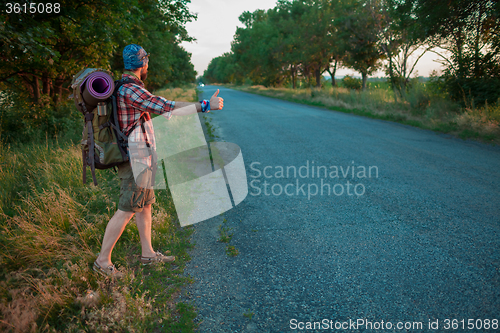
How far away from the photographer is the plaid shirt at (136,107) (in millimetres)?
2588

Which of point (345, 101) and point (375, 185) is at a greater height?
point (345, 101)

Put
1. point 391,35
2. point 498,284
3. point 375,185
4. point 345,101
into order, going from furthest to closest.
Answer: point 345,101
point 391,35
point 375,185
point 498,284

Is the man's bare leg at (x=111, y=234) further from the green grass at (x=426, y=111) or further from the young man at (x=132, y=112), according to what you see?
the green grass at (x=426, y=111)

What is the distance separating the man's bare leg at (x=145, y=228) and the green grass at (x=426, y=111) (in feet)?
29.4

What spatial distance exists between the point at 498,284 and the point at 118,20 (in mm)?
8595

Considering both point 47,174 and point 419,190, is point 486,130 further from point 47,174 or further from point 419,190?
point 47,174

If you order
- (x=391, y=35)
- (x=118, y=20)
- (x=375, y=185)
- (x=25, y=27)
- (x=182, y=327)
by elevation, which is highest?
(x=391, y=35)

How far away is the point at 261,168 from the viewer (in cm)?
635

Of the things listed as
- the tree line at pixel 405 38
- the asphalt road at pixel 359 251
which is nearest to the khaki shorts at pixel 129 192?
the asphalt road at pixel 359 251

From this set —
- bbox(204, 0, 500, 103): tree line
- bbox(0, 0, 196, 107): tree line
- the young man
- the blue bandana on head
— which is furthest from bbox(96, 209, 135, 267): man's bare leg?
bbox(204, 0, 500, 103): tree line

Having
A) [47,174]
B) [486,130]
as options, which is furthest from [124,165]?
[486,130]

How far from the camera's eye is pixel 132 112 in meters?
2.71

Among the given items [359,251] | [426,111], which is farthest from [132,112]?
[426,111]

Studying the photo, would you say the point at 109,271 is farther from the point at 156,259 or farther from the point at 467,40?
the point at 467,40
